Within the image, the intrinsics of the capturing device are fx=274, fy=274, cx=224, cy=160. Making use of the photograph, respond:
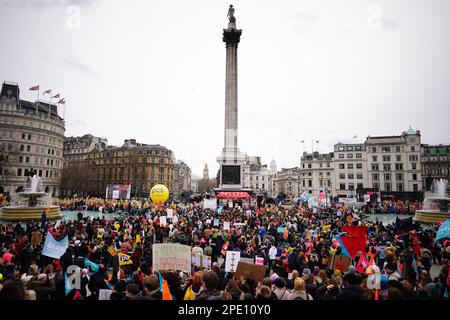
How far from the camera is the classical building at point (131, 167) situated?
95.6m

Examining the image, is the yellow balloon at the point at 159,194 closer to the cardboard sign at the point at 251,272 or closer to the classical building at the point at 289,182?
the cardboard sign at the point at 251,272

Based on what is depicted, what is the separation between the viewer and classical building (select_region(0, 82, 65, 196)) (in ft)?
216

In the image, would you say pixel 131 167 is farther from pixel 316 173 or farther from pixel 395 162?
pixel 395 162

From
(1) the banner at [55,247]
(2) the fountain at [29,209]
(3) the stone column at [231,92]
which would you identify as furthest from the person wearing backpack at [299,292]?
(3) the stone column at [231,92]

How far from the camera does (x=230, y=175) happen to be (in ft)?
150

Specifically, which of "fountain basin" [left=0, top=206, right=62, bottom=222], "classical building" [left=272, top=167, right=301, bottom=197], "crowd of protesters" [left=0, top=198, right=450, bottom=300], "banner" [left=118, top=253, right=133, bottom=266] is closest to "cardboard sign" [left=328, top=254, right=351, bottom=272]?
"crowd of protesters" [left=0, top=198, right=450, bottom=300]

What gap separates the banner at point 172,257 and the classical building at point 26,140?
6714 centimetres

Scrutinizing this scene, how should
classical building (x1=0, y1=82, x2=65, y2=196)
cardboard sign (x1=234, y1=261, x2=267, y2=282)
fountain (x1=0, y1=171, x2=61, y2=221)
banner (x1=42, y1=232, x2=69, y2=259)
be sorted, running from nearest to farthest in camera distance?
cardboard sign (x1=234, y1=261, x2=267, y2=282)
banner (x1=42, y1=232, x2=69, y2=259)
fountain (x1=0, y1=171, x2=61, y2=221)
classical building (x1=0, y1=82, x2=65, y2=196)

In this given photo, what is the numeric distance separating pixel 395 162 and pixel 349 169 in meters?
12.2

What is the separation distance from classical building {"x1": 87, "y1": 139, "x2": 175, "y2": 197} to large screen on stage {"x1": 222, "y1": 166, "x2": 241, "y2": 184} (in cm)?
5421

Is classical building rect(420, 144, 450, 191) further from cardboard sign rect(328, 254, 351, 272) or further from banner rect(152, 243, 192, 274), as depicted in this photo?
banner rect(152, 243, 192, 274)

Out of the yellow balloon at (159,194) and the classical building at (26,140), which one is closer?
the yellow balloon at (159,194)

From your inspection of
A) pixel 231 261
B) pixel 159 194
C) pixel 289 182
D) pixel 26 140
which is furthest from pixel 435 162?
pixel 26 140
